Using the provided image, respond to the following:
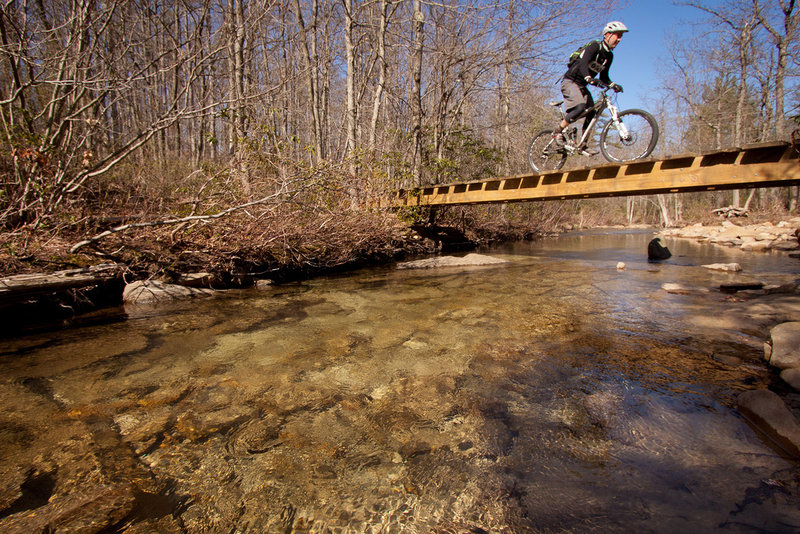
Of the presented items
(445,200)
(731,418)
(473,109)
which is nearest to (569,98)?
(445,200)

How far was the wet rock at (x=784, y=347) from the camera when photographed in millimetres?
2889

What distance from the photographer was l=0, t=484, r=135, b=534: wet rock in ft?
5.24

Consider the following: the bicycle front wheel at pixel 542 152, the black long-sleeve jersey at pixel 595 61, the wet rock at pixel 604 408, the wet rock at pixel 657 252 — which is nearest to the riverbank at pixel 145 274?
the bicycle front wheel at pixel 542 152

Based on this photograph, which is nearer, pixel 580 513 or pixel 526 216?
pixel 580 513

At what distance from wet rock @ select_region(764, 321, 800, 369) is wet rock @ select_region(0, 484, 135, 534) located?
4416 millimetres

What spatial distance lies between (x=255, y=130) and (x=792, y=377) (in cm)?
805

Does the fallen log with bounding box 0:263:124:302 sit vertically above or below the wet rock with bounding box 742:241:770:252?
above

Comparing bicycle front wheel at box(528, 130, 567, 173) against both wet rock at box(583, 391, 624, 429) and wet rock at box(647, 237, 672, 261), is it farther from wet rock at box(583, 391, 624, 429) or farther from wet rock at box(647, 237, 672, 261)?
wet rock at box(583, 391, 624, 429)

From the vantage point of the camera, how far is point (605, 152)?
7.65 meters

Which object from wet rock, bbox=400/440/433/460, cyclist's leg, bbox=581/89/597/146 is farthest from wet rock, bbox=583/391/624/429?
cyclist's leg, bbox=581/89/597/146

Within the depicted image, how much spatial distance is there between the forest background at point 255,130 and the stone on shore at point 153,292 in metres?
0.35

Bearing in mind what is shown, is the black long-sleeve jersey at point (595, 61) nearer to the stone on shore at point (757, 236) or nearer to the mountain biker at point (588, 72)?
the mountain biker at point (588, 72)

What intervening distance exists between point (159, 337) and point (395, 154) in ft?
27.3

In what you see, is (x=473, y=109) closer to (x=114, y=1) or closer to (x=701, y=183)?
(x=701, y=183)
